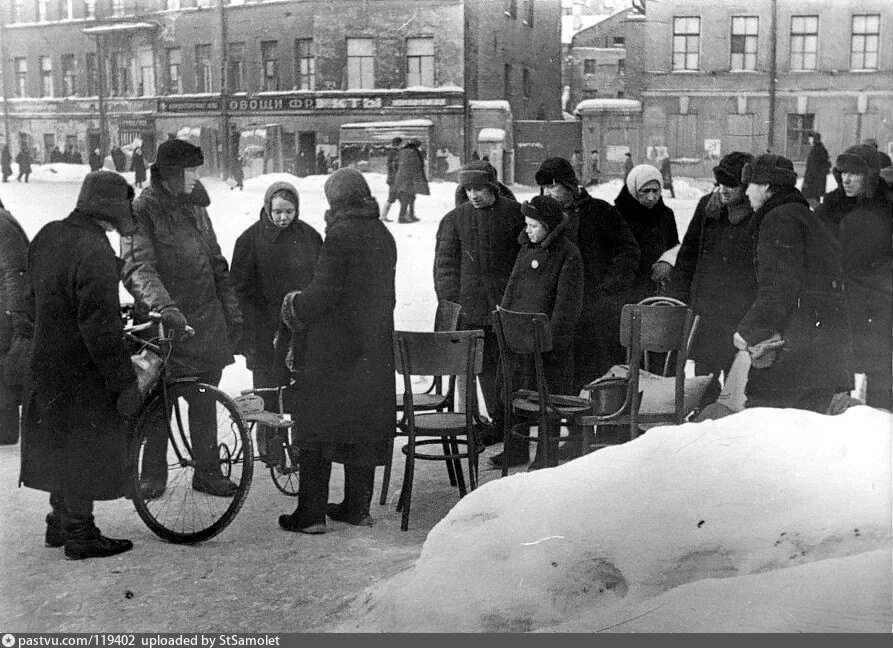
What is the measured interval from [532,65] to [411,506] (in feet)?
6.51

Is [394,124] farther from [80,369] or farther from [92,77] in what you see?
[80,369]

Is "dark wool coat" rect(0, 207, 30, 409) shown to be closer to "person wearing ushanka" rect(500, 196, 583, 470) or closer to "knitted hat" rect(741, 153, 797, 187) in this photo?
"person wearing ushanka" rect(500, 196, 583, 470)

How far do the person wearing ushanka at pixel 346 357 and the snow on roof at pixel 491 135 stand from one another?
0.52m

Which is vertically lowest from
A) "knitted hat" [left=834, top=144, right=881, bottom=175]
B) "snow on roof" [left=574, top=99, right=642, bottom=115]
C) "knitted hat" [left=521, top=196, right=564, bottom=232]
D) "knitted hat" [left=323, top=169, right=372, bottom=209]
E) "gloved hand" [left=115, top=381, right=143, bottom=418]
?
"gloved hand" [left=115, top=381, right=143, bottom=418]

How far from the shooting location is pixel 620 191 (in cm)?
473

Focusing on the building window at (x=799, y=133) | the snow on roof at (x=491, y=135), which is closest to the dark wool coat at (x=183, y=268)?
the snow on roof at (x=491, y=135)

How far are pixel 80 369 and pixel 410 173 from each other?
61.1 inches

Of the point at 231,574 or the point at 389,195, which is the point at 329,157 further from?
the point at 231,574

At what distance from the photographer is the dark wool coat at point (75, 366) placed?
165 inches

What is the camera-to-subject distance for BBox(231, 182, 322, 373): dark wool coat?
16.1 ft

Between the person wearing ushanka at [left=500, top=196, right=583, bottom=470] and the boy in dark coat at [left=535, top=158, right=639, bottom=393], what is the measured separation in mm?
35

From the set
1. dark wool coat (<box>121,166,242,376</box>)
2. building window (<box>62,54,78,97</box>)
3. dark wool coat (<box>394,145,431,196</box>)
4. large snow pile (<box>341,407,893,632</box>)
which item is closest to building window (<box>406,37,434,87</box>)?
dark wool coat (<box>394,145,431,196</box>)

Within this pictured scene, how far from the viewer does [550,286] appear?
5027 millimetres
